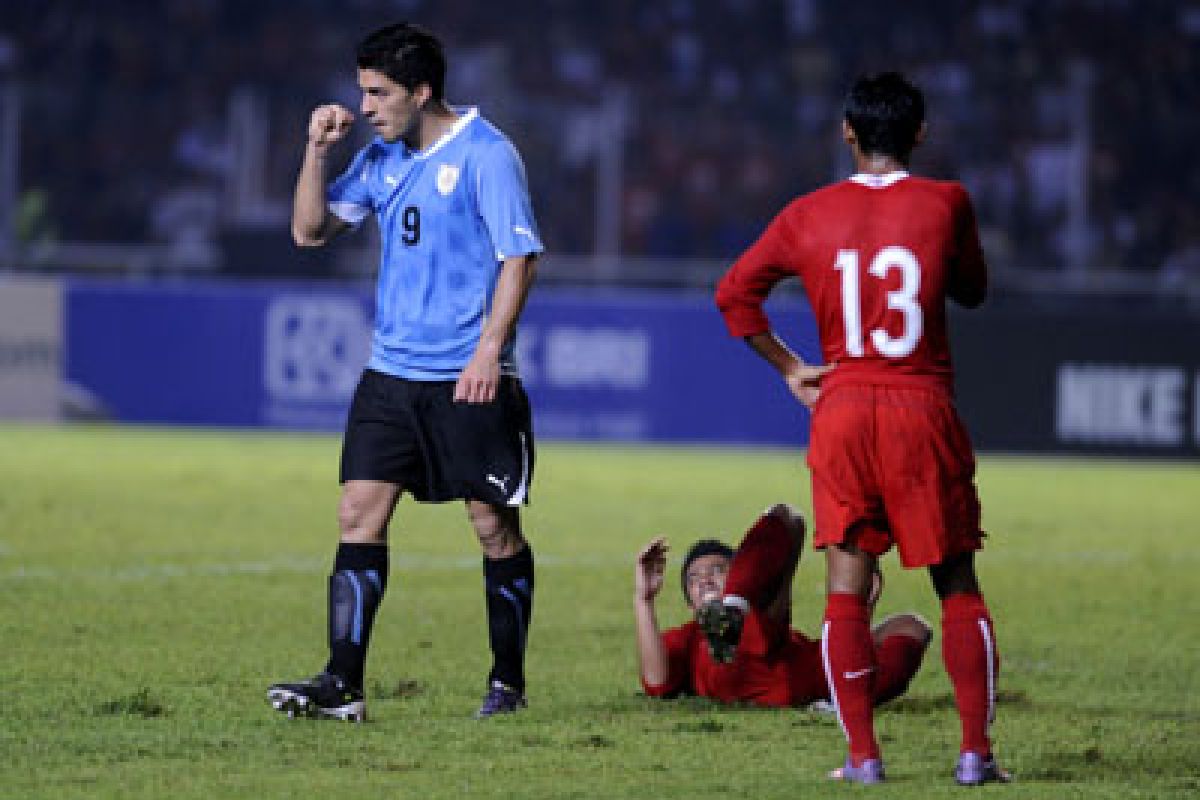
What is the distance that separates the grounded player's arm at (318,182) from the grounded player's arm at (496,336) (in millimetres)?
560

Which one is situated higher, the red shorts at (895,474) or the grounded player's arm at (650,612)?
the red shorts at (895,474)

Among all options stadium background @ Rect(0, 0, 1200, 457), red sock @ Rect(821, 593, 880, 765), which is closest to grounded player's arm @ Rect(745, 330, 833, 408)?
red sock @ Rect(821, 593, 880, 765)

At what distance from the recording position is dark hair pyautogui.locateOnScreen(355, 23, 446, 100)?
638 cm

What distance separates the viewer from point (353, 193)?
260 inches

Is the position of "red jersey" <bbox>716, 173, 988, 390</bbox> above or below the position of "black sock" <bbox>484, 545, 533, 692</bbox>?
above

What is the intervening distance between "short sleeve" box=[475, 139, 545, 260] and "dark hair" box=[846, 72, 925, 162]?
1.18 meters

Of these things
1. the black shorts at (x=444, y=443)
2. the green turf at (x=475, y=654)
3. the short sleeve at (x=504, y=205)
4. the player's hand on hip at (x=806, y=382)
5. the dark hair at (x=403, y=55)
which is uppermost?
the dark hair at (x=403, y=55)

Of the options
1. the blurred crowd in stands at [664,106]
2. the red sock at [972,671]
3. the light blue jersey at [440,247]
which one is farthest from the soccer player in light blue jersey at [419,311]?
the blurred crowd in stands at [664,106]

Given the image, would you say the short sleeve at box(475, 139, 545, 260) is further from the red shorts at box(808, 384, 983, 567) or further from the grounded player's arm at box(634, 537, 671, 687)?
the red shorts at box(808, 384, 983, 567)

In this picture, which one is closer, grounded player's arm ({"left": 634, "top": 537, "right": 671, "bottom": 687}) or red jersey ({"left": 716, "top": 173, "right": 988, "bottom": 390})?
red jersey ({"left": 716, "top": 173, "right": 988, "bottom": 390})

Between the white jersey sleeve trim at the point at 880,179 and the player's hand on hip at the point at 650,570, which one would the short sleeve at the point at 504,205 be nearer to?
the player's hand on hip at the point at 650,570

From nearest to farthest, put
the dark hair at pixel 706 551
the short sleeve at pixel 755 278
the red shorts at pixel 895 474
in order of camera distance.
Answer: the red shorts at pixel 895 474, the short sleeve at pixel 755 278, the dark hair at pixel 706 551

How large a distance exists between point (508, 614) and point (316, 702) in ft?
2.13

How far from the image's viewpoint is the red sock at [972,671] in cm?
538
